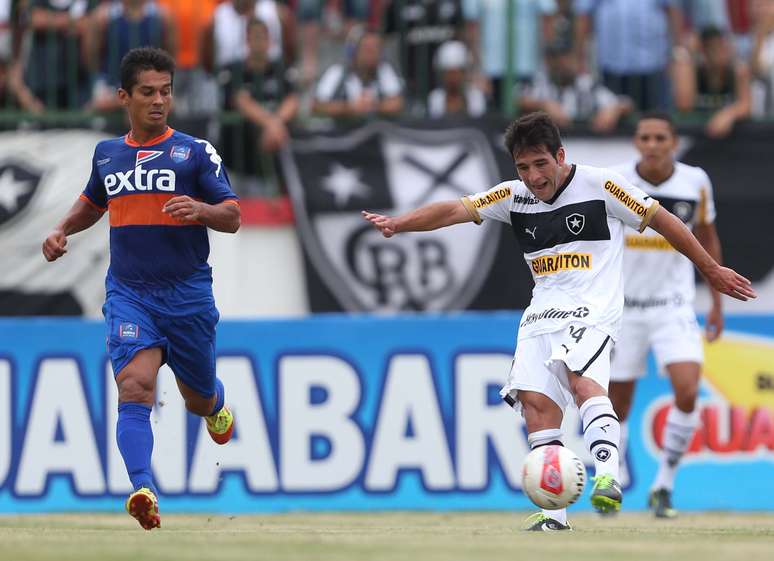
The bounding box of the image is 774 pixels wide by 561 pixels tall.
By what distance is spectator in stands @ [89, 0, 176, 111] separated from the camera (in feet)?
47.9

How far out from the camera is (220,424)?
1004 centimetres

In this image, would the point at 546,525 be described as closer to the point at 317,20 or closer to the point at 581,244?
the point at 581,244

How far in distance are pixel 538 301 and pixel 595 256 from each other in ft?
1.35

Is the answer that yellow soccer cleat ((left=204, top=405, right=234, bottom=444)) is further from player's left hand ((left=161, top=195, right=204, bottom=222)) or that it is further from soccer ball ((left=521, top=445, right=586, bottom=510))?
soccer ball ((left=521, top=445, right=586, bottom=510))

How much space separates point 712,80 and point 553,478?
7792 mm

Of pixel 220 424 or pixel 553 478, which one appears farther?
pixel 220 424

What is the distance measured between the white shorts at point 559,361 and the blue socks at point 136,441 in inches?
78.3

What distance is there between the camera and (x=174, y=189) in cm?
894

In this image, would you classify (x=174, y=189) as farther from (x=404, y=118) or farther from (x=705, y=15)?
(x=705, y=15)

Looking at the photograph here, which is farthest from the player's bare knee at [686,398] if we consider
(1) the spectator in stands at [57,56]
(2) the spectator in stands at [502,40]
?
(1) the spectator in stands at [57,56]

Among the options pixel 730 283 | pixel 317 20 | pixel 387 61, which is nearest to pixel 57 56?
pixel 317 20

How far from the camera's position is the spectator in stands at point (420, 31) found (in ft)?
49.1

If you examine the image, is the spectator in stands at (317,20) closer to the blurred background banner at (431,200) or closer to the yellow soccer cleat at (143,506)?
the blurred background banner at (431,200)

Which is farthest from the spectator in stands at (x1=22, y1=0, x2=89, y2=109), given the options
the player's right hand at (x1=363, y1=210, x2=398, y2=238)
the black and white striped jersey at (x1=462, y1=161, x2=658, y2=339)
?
the black and white striped jersey at (x1=462, y1=161, x2=658, y2=339)
